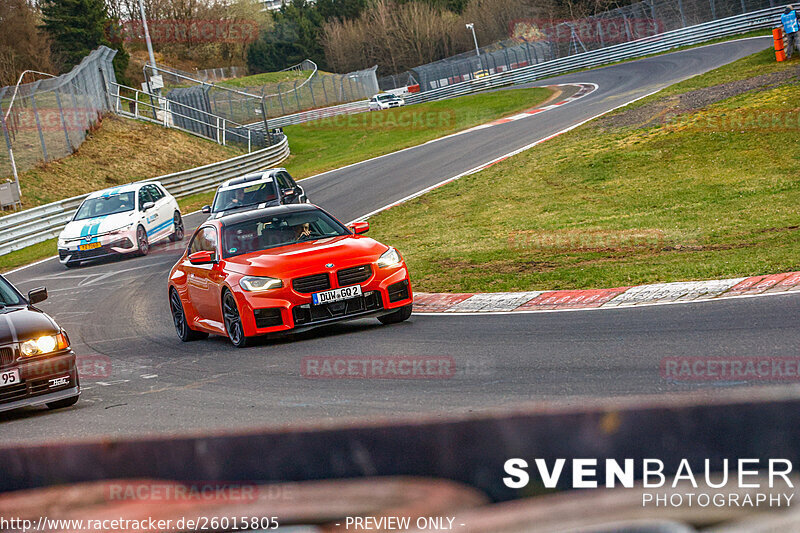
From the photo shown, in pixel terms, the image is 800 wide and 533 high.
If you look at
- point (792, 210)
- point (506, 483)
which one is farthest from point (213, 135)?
point (506, 483)

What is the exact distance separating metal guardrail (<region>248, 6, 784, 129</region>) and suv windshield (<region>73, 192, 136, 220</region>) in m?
36.8

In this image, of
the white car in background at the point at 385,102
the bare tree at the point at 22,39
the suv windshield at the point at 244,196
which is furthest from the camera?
the bare tree at the point at 22,39

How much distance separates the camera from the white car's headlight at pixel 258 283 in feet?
34.2

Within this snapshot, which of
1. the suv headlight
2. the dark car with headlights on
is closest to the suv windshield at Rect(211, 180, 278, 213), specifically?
the dark car with headlights on

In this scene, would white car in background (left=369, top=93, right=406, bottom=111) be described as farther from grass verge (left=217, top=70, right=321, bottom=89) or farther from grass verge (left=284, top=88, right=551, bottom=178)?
grass verge (left=217, top=70, right=321, bottom=89)

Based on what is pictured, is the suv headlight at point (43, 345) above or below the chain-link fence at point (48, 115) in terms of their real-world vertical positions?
below

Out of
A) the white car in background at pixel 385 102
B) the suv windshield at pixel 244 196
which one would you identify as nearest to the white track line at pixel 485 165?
the suv windshield at pixel 244 196

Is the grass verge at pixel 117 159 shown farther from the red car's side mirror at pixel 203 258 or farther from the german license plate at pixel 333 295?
the german license plate at pixel 333 295

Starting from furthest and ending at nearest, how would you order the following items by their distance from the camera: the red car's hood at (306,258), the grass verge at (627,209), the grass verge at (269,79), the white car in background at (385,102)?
the grass verge at (269,79), the white car in background at (385,102), the grass verge at (627,209), the red car's hood at (306,258)

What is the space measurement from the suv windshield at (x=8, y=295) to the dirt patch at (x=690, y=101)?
20.4 meters

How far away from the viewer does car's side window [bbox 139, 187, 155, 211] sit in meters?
23.7

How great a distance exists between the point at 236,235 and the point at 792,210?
896 centimetres

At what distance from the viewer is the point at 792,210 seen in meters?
15.3

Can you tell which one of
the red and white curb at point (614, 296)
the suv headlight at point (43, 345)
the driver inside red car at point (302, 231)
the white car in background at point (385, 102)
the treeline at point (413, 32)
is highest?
the treeline at point (413, 32)
